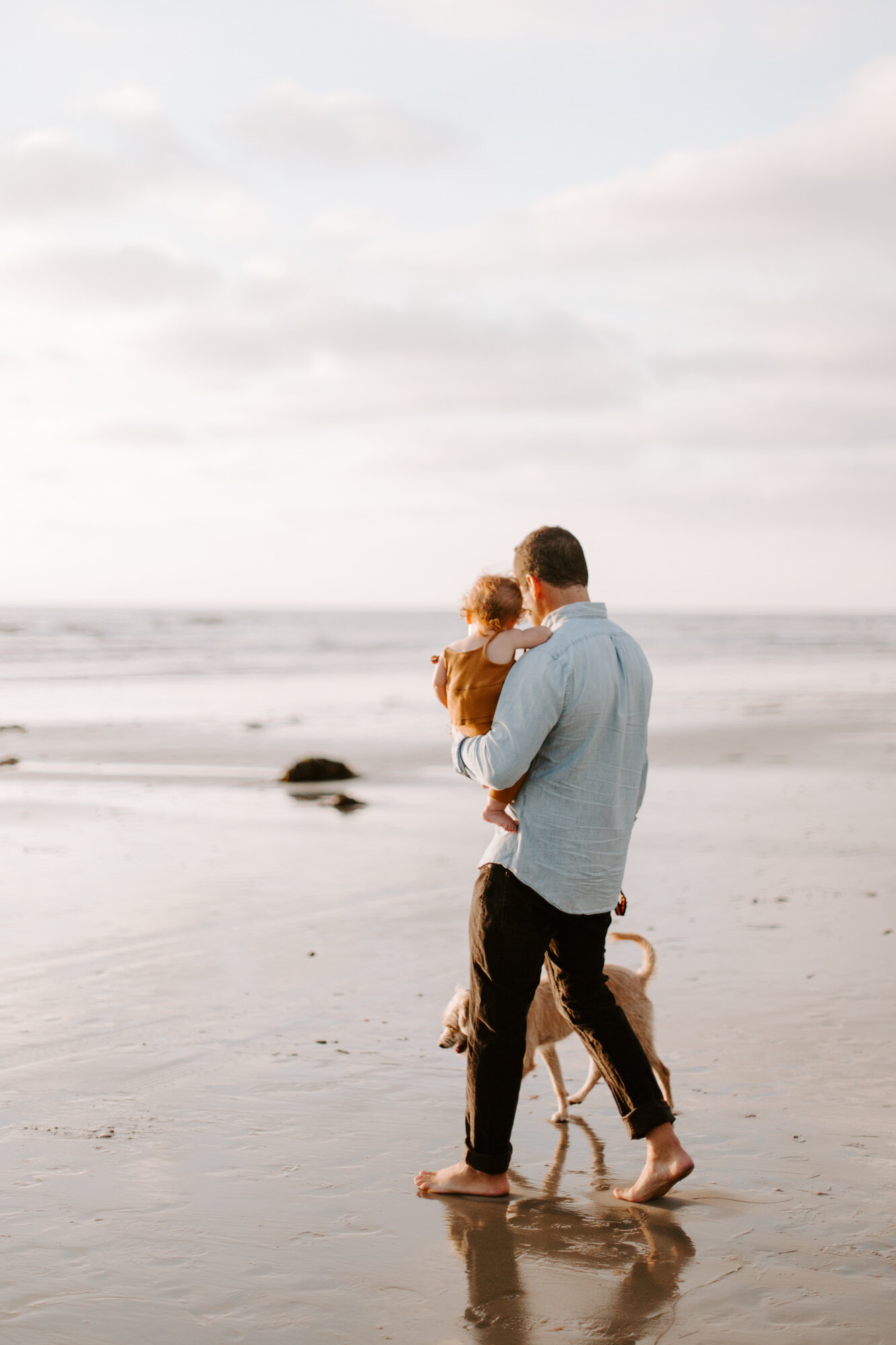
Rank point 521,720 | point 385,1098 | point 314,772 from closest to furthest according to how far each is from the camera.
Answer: point 521,720 < point 385,1098 < point 314,772

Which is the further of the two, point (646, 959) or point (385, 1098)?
point (646, 959)

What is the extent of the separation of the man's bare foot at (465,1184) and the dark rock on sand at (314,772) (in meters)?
9.14

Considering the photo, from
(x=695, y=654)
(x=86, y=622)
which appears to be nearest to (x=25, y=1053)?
(x=695, y=654)

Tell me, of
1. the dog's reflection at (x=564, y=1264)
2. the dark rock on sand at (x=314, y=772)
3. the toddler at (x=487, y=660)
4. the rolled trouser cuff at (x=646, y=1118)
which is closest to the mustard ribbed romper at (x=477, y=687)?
the toddler at (x=487, y=660)

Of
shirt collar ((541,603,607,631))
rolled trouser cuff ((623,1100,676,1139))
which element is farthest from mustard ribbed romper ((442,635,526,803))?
rolled trouser cuff ((623,1100,676,1139))

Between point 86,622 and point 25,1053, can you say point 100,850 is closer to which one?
point 25,1053

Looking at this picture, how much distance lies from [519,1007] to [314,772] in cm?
935

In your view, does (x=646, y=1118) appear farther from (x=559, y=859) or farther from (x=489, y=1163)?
(x=559, y=859)

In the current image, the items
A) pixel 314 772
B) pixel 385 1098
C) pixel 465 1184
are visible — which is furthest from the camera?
pixel 314 772

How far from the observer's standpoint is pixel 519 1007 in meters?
3.57

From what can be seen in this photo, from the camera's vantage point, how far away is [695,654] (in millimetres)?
45375

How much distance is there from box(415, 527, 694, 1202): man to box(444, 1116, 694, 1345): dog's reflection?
133mm

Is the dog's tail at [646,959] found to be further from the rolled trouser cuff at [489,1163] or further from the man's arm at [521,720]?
the man's arm at [521,720]

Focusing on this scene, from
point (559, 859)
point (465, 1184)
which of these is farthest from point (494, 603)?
point (465, 1184)
